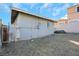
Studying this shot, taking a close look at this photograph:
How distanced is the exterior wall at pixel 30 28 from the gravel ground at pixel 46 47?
109 mm

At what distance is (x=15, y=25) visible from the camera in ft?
12.4

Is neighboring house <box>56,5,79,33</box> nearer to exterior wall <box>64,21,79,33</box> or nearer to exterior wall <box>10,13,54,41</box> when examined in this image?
exterior wall <box>64,21,79,33</box>

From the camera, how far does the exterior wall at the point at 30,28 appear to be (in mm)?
3709

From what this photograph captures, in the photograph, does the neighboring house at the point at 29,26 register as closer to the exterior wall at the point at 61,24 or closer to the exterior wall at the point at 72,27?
the exterior wall at the point at 61,24

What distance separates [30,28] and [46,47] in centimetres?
51

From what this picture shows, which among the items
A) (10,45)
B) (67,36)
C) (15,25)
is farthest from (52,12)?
(10,45)

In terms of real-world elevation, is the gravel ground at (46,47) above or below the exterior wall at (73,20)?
below

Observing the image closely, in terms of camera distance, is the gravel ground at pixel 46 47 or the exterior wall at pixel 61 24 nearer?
the gravel ground at pixel 46 47

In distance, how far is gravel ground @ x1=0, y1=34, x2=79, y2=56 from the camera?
3.61 metres

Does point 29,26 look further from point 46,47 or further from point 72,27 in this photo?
point 72,27

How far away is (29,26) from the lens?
370 cm

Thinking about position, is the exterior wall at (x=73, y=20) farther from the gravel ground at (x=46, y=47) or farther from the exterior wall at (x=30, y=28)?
the exterior wall at (x=30, y=28)

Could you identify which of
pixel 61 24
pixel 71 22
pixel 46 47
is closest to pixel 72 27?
pixel 71 22

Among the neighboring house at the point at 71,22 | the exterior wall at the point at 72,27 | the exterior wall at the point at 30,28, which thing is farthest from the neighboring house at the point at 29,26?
the exterior wall at the point at 72,27
